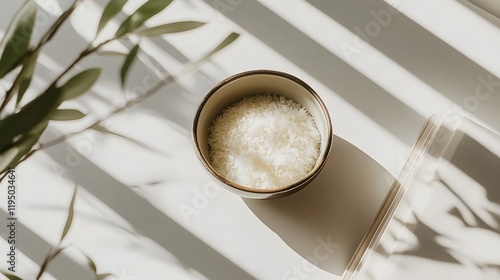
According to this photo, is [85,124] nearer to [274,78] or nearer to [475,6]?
[274,78]

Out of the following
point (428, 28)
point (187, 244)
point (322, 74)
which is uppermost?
point (428, 28)

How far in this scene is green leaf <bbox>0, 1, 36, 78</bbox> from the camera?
1.23 ft

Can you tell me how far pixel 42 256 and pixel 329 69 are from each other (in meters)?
0.58

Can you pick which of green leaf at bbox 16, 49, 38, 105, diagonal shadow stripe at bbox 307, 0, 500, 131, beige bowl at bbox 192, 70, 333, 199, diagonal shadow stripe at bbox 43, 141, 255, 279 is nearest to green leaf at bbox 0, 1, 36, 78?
green leaf at bbox 16, 49, 38, 105

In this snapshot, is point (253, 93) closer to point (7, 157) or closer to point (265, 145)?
point (265, 145)

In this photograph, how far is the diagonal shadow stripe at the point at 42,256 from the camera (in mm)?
897

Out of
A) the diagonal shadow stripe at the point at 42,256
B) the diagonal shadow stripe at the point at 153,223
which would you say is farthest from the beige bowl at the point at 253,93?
the diagonal shadow stripe at the point at 42,256

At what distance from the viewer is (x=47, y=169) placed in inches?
36.7

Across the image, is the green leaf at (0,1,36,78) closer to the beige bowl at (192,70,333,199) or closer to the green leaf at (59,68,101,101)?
the green leaf at (59,68,101,101)

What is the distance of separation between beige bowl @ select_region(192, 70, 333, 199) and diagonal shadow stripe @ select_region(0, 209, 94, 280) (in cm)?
29

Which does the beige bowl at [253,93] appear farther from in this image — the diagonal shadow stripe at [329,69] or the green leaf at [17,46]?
the green leaf at [17,46]

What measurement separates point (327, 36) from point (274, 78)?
6.1 inches

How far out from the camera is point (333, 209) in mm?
904

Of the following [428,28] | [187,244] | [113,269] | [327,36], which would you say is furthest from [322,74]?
[113,269]
